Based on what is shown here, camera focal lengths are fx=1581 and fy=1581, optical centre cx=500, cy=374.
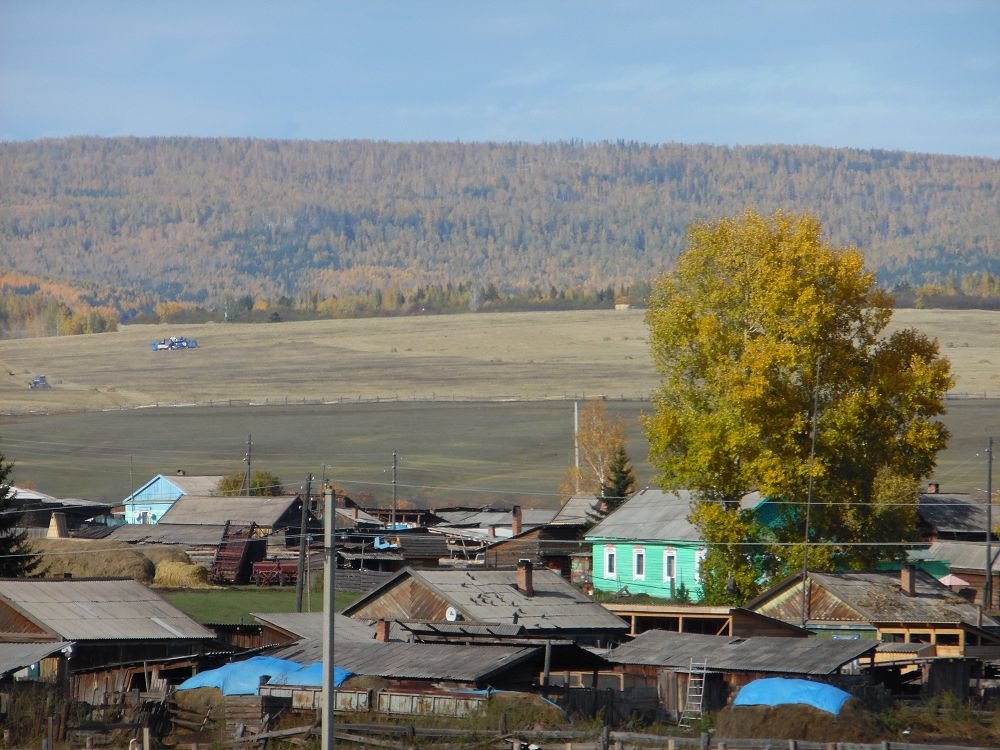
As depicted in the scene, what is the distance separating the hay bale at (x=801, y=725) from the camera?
32594mm

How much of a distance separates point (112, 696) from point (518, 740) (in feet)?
36.3

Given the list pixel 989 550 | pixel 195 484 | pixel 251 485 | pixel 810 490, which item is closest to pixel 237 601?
pixel 810 490

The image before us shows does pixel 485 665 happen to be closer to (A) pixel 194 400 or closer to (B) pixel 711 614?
(B) pixel 711 614

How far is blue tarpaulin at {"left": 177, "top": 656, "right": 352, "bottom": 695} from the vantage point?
36.1m

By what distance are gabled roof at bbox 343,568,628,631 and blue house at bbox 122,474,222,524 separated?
4541 centimetres

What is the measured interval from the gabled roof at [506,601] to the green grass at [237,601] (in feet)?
28.6

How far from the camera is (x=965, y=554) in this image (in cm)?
6369

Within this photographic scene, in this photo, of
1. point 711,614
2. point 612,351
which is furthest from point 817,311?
point 612,351

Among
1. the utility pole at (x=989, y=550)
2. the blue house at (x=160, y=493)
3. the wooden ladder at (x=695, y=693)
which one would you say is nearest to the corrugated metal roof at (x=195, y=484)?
the blue house at (x=160, y=493)

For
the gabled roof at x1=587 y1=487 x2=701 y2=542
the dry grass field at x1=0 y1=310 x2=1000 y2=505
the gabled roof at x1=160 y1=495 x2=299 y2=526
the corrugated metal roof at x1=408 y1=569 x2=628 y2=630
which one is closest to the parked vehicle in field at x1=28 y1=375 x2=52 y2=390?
the dry grass field at x1=0 y1=310 x2=1000 y2=505

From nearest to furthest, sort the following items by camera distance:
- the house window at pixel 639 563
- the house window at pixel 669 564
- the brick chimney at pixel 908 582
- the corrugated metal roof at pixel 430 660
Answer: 1. the corrugated metal roof at pixel 430 660
2. the brick chimney at pixel 908 582
3. the house window at pixel 669 564
4. the house window at pixel 639 563

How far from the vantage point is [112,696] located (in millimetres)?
36781

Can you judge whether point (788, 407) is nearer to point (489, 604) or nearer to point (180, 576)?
point (489, 604)

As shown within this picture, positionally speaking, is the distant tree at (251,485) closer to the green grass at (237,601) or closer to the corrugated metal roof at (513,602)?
the green grass at (237,601)
